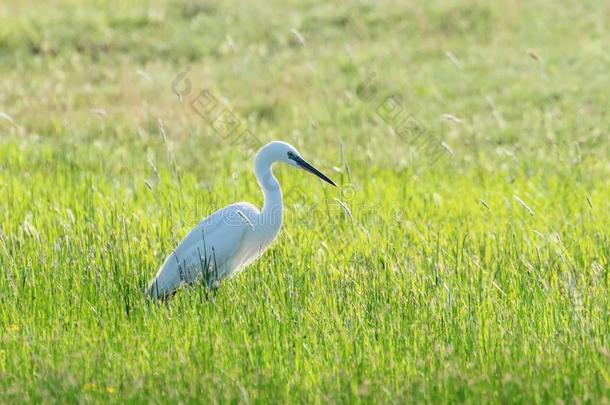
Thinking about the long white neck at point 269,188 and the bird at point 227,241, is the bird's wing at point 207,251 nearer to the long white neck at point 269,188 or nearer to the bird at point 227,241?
the bird at point 227,241

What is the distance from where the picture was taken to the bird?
21.5ft

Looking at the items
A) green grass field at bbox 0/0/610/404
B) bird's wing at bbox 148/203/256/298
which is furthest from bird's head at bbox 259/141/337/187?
green grass field at bbox 0/0/610/404

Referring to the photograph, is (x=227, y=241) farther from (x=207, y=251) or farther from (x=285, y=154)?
(x=285, y=154)

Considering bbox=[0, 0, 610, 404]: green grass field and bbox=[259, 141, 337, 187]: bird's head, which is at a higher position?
bbox=[259, 141, 337, 187]: bird's head

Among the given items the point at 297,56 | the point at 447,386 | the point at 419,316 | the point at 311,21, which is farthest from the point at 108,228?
the point at 311,21

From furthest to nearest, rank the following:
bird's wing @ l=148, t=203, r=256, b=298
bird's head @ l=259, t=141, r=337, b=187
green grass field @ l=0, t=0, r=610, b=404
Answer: bird's head @ l=259, t=141, r=337, b=187
bird's wing @ l=148, t=203, r=256, b=298
green grass field @ l=0, t=0, r=610, b=404

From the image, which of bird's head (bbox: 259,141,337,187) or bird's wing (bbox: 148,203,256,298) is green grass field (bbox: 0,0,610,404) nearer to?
bird's wing (bbox: 148,203,256,298)

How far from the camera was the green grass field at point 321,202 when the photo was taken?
5.38 m

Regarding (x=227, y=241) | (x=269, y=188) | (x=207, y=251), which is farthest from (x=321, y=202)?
(x=207, y=251)

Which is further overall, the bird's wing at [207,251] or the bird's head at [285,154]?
the bird's head at [285,154]

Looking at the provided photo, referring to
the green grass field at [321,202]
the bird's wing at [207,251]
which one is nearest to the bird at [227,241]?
the bird's wing at [207,251]

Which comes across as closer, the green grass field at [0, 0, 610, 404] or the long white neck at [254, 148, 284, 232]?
the green grass field at [0, 0, 610, 404]

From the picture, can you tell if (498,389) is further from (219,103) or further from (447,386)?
(219,103)

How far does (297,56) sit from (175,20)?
245cm
